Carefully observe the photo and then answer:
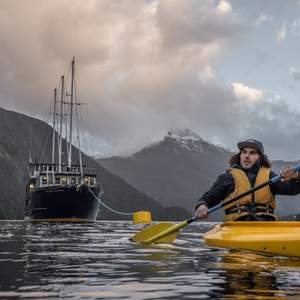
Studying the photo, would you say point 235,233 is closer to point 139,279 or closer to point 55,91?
point 139,279

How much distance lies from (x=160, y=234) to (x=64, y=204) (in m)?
49.8

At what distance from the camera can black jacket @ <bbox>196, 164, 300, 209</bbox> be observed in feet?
37.5

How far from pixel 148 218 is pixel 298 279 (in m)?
23.1

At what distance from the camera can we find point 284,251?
31.6 ft

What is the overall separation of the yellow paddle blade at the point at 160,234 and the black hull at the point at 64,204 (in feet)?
157

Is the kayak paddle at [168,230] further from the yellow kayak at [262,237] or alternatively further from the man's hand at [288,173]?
the yellow kayak at [262,237]

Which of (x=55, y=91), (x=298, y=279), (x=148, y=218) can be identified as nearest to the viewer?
(x=298, y=279)

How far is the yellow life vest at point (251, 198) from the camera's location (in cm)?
1164

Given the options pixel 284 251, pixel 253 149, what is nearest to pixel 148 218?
pixel 253 149

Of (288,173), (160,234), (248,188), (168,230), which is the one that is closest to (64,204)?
(160,234)

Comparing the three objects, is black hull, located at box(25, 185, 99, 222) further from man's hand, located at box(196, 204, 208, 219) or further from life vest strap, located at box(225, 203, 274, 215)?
life vest strap, located at box(225, 203, 274, 215)

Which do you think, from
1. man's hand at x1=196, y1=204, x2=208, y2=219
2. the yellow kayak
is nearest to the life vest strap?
the yellow kayak

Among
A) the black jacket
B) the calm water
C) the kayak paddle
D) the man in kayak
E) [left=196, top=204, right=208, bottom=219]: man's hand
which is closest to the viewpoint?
the calm water

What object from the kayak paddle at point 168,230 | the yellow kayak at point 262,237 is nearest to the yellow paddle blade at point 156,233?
the kayak paddle at point 168,230
